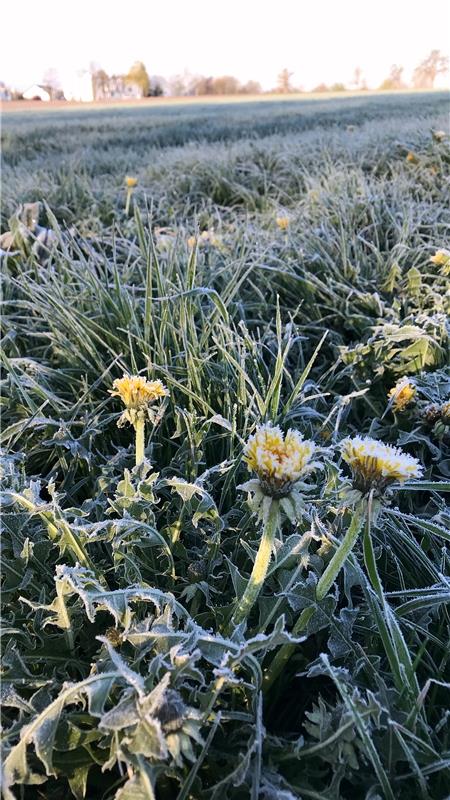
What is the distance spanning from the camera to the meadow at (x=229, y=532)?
55 centimetres

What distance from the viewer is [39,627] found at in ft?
2.31

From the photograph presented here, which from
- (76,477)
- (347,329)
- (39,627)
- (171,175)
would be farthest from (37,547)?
(171,175)

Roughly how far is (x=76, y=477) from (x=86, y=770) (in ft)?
1.79

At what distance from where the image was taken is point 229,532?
903 millimetres

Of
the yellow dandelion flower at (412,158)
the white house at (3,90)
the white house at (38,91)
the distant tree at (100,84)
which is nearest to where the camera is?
the yellow dandelion flower at (412,158)

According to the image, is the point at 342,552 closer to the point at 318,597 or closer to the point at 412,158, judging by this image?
the point at 318,597

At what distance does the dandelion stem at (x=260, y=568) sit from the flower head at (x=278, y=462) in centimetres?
2

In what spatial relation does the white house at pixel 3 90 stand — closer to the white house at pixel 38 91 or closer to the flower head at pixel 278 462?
the white house at pixel 38 91

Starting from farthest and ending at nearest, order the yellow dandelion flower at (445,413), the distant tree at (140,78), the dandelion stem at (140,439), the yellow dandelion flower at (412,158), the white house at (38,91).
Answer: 1. the distant tree at (140,78)
2. the white house at (38,91)
3. the yellow dandelion flower at (412,158)
4. the yellow dandelion flower at (445,413)
5. the dandelion stem at (140,439)

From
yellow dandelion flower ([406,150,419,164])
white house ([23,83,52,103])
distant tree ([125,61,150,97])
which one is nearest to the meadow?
yellow dandelion flower ([406,150,419,164])

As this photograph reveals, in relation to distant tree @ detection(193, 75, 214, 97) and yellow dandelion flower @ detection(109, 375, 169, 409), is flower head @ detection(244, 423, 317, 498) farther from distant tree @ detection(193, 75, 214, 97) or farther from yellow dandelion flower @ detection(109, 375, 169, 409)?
distant tree @ detection(193, 75, 214, 97)

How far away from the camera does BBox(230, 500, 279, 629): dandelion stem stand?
56 cm

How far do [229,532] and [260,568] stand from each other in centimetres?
31

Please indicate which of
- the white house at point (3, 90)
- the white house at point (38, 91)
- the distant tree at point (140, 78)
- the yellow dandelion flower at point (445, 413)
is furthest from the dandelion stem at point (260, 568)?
the distant tree at point (140, 78)
